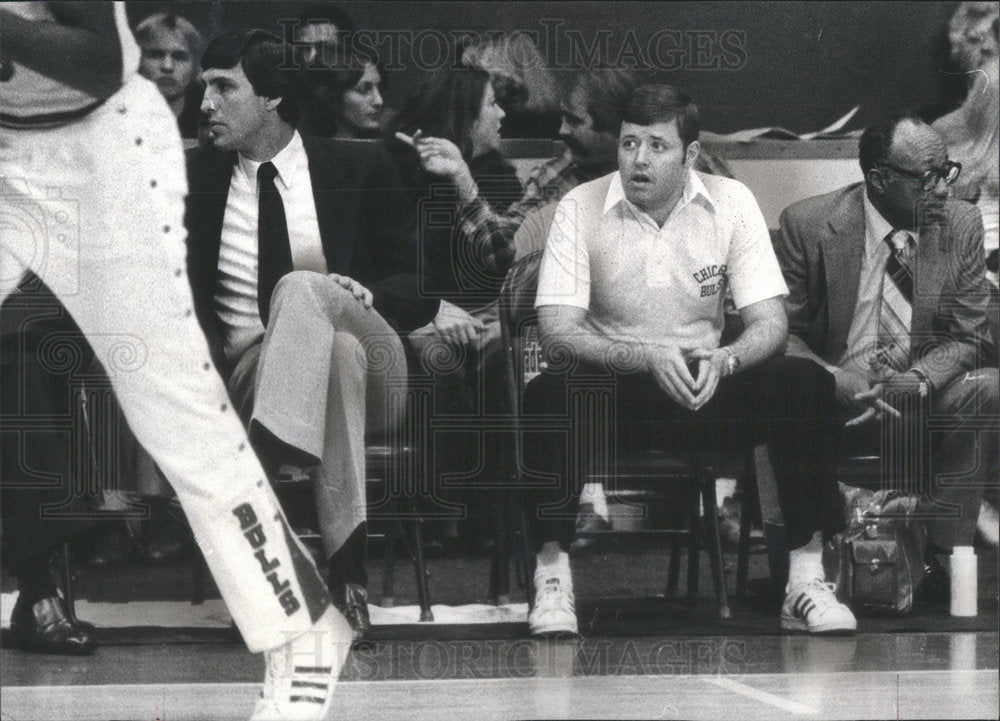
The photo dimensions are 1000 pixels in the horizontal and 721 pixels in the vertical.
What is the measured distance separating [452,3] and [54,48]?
1.29 meters

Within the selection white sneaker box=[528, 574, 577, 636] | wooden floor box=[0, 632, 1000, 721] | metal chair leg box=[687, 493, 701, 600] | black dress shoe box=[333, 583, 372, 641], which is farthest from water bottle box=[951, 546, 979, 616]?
Result: black dress shoe box=[333, 583, 372, 641]

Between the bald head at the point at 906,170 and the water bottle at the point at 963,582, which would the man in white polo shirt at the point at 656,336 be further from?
the water bottle at the point at 963,582

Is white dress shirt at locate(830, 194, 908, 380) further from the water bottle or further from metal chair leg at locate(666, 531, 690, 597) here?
metal chair leg at locate(666, 531, 690, 597)

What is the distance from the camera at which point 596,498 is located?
16.6 feet

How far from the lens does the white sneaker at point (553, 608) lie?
509cm

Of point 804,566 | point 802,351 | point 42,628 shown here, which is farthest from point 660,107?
point 42,628

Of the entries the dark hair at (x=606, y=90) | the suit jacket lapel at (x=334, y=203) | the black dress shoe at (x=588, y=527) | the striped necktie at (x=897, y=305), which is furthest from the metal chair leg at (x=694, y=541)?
the suit jacket lapel at (x=334, y=203)

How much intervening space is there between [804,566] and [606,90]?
1755 mm

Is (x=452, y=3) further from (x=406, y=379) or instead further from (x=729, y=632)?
(x=729, y=632)

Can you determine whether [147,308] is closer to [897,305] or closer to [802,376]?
[802,376]

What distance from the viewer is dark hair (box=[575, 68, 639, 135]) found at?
197 inches

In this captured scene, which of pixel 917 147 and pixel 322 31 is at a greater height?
pixel 322 31

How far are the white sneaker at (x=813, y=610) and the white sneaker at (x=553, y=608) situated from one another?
2.44 feet

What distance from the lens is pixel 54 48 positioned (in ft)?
15.9
